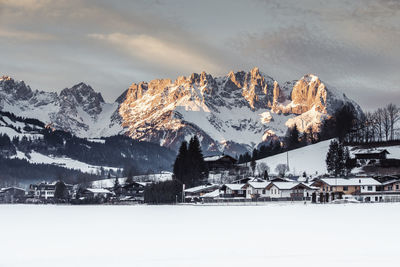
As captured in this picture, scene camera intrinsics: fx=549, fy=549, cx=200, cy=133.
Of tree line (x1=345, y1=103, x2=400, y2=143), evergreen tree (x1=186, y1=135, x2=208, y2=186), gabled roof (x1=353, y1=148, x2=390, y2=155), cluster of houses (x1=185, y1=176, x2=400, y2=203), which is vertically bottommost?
cluster of houses (x1=185, y1=176, x2=400, y2=203)

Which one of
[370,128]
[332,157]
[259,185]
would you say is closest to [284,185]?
[259,185]

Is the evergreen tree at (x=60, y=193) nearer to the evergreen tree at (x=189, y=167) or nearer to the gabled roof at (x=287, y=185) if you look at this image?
the evergreen tree at (x=189, y=167)

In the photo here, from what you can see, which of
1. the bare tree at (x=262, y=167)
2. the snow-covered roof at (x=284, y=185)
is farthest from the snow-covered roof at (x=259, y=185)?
the bare tree at (x=262, y=167)

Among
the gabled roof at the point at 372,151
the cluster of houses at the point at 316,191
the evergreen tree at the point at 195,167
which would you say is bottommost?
the cluster of houses at the point at 316,191

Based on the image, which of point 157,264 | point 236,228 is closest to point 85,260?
point 157,264

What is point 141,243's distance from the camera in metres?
33.8

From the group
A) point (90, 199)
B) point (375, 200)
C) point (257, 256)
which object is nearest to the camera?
point (257, 256)

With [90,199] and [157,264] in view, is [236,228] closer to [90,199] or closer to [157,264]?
[157,264]

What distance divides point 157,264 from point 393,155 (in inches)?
5290

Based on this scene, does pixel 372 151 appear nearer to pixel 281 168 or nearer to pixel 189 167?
pixel 281 168

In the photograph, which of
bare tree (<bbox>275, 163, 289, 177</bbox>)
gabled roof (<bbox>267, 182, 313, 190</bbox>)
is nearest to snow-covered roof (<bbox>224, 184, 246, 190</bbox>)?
gabled roof (<bbox>267, 182, 313, 190</bbox>)

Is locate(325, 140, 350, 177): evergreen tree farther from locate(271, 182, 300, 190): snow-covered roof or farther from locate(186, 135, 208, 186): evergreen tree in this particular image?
locate(186, 135, 208, 186): evergreen tree

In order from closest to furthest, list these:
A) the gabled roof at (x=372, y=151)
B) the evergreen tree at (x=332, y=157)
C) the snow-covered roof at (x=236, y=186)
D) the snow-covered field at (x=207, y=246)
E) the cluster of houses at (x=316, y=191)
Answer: the snow-covered field at (x=207, y=246) < the cluster of houses at (x=316, y=191) < the snow-covered roof at (x=236, y=186) < the evergreen tree at (x=332, y=157) < the gabled roof at (x=372, y=151)

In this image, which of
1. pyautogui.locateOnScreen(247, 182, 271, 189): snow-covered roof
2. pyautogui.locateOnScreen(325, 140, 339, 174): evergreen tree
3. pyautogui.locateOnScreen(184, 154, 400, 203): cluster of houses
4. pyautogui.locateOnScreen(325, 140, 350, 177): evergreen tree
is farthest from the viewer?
pyautogui.locateOnScreen(325, 140, 339, 174): evergreen tree
